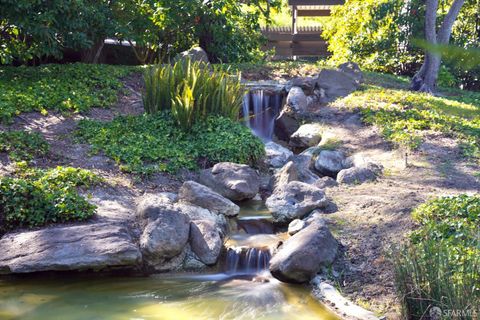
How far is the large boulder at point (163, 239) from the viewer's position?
20.0ft

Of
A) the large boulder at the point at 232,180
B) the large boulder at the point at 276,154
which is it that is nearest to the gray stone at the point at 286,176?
the large boulder at the point at 232,180

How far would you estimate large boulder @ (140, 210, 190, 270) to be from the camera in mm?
6098

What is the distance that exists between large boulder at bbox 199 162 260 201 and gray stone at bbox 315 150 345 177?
123cm

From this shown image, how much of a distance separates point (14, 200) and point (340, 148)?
530cm

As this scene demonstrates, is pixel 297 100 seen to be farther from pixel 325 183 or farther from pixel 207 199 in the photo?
pixel 207 199

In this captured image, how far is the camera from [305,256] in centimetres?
566

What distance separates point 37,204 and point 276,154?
15.8 feet

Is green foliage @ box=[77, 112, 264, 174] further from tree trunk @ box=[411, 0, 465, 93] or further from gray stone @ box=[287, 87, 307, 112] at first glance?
tree trunk @ box=[411, 0, 465, 93]

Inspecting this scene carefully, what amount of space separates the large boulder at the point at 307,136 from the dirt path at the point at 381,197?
0.22 metres

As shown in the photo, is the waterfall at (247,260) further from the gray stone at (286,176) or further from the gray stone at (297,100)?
the gray stone at (297,100)

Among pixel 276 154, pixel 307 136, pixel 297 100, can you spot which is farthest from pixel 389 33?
pixel 276 154

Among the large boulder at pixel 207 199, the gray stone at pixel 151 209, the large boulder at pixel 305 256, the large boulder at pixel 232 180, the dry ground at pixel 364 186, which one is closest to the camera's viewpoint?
the dry ground at pixel 364 186

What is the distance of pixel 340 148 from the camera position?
961cm

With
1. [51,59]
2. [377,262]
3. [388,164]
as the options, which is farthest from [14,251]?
[51,59]
